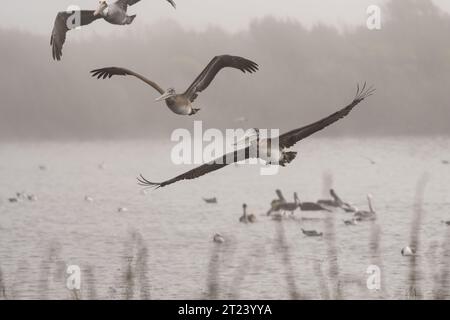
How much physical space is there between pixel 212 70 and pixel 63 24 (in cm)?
275

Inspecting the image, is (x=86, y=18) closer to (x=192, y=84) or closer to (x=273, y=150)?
(x=192, y=84)

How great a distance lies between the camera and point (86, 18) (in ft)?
42.5

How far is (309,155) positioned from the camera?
6950 centimetres

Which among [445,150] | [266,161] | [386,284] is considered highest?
[445,150]

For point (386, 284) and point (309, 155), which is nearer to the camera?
point (386, 284)

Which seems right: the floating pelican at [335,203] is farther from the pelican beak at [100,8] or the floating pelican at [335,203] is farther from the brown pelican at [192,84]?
the pelican beak at [100,8]

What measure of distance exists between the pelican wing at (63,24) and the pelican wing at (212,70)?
1854 mm

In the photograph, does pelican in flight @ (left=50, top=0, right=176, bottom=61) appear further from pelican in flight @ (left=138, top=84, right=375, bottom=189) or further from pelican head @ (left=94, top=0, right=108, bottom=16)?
pelican in flight @ (left=138, top=84, right=375, bottom=189)

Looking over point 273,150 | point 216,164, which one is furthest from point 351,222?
point 216,164

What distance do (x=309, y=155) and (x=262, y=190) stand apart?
908 inches

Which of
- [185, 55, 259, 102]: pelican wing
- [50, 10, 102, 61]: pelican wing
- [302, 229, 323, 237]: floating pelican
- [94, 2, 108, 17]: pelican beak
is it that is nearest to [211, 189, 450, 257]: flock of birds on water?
[302, 229, 323, 237]: floating pelican

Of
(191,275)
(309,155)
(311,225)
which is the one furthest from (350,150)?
(191,275)

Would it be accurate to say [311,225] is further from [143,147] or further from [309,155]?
[143,147]

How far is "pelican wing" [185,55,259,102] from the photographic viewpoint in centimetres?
1148
